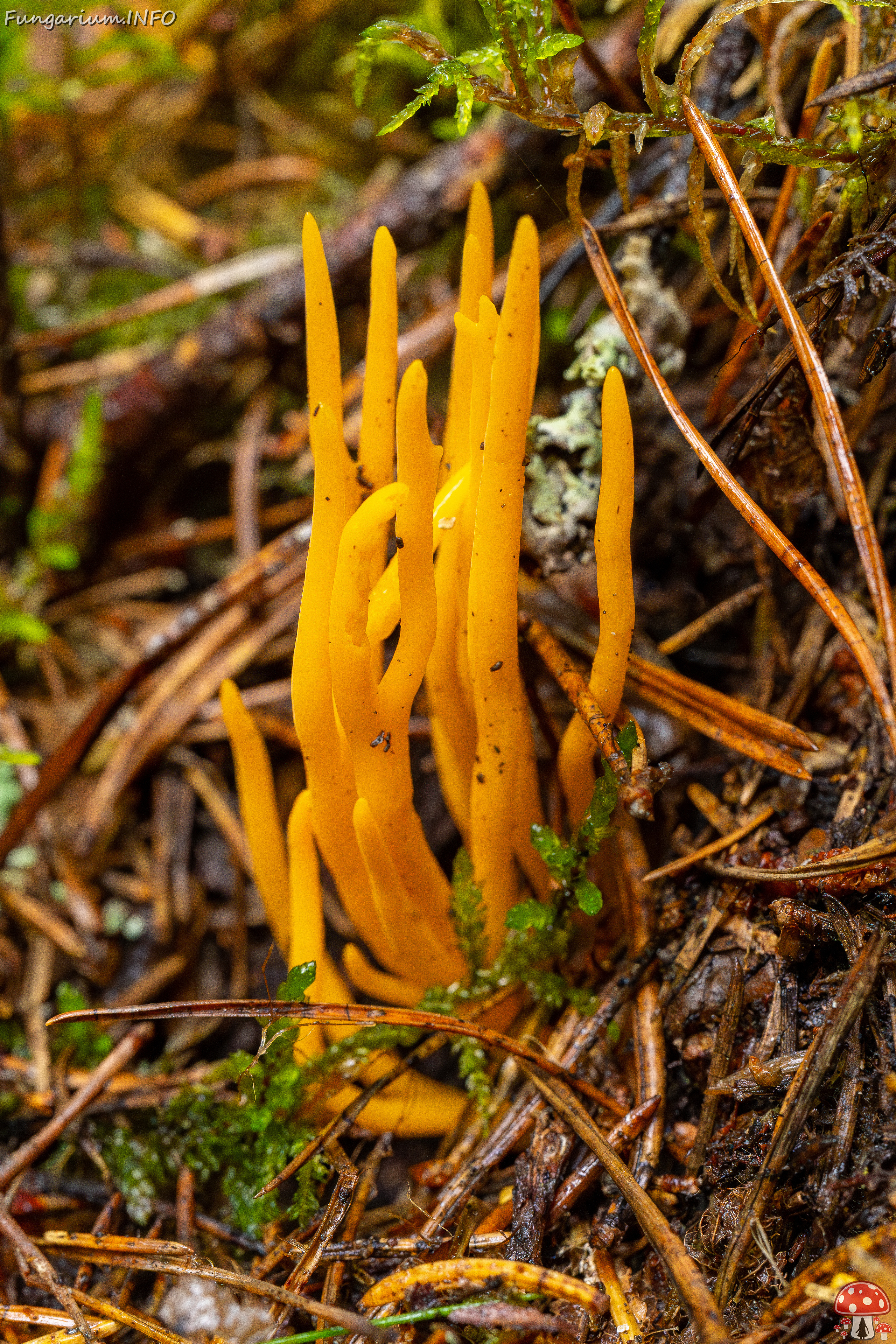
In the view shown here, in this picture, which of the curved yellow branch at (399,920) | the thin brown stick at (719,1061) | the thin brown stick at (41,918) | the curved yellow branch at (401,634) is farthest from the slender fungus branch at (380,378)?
the thin brown stick at (41,918)

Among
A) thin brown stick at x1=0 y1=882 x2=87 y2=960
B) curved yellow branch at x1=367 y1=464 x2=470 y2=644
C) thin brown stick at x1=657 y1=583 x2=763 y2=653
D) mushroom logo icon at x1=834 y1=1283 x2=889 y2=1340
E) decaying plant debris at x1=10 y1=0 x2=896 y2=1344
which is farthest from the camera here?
thin brown stick at x1=0 y1=882 x2=87 y2=960

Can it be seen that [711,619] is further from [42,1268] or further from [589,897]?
[42,1268]

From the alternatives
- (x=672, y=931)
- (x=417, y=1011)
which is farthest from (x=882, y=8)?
(x=417, y=1011)

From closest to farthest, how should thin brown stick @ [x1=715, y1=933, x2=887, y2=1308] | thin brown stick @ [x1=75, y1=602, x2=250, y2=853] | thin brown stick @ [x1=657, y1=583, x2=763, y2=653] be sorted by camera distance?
thin brown stick @ [x1=715, y1=933, x2=887, y2=1308]
thin brown stick @ [x1=657, y1=583, x2=763, y2=653]
thin brown stick @ [x1=75, y1=602, x2=250, y2=853]

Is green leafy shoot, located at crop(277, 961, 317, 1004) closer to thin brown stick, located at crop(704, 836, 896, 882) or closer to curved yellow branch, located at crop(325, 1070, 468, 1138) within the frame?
curved yellow branch, located at crop(325, 1070, 468, 1138)

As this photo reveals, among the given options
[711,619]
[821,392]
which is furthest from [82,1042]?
[821,392]

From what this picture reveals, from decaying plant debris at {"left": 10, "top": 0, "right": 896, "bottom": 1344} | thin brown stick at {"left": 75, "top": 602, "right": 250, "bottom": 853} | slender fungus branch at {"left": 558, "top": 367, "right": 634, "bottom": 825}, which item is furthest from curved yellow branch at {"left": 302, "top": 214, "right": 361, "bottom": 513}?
thin brown stick at {"left": 75, "top": 602, "right": 250, "bottom": 853}
